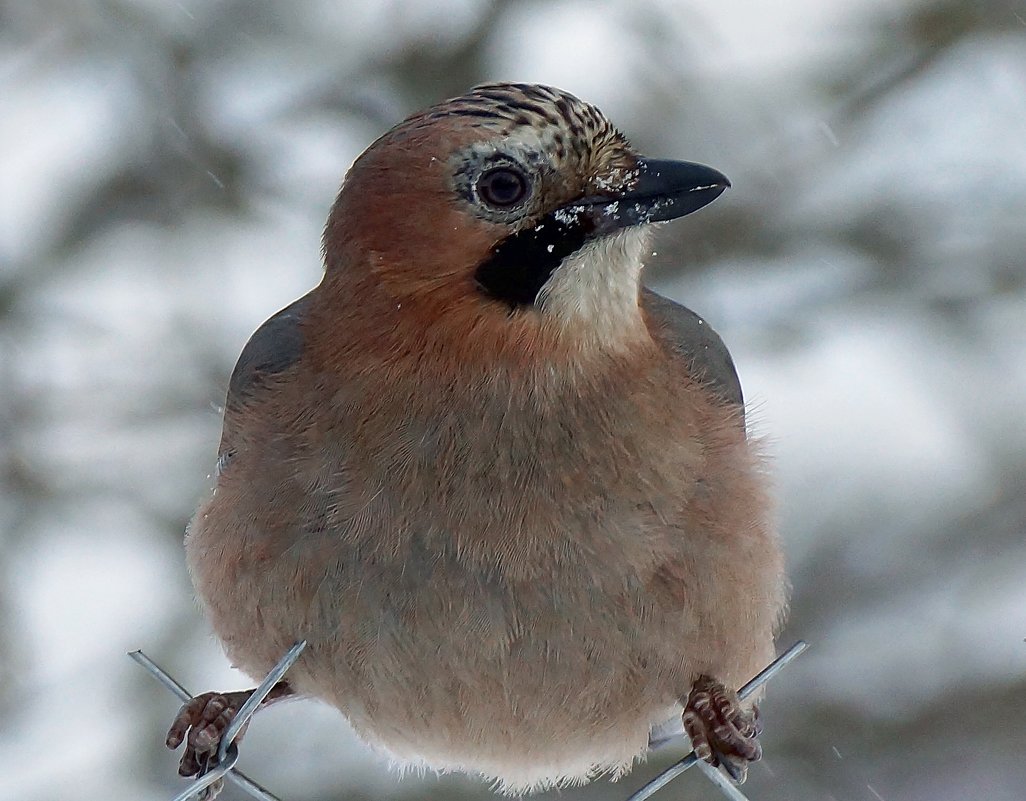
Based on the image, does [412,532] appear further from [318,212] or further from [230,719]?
[318,212]

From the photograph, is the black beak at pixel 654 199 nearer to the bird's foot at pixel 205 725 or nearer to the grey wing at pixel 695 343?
the grey wing at pixel 695 343

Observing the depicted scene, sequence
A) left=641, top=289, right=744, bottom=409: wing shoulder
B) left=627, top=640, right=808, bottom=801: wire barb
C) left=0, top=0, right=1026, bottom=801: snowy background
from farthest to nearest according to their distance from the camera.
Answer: left=0, top=0, right=1026, bottom=801: snowy background
left=641, top=289, right=744, bottom=409: wing shoulder
left=627, top=640, right=808, bottom=801: wire barb

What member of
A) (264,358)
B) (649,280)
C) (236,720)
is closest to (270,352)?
(264,358)

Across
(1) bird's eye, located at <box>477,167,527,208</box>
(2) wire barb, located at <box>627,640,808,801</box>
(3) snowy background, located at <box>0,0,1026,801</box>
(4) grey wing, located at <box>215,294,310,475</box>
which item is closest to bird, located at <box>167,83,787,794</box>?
(1) bird's eye, located at <box>477,167,527,208</box>

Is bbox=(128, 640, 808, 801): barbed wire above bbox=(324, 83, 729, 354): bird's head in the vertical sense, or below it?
below

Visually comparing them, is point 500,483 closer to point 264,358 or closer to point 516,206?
point 516,206

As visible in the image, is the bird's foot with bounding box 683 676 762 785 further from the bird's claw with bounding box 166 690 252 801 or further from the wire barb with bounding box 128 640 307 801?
the bird's claw with bounding box 166 690 252 801
